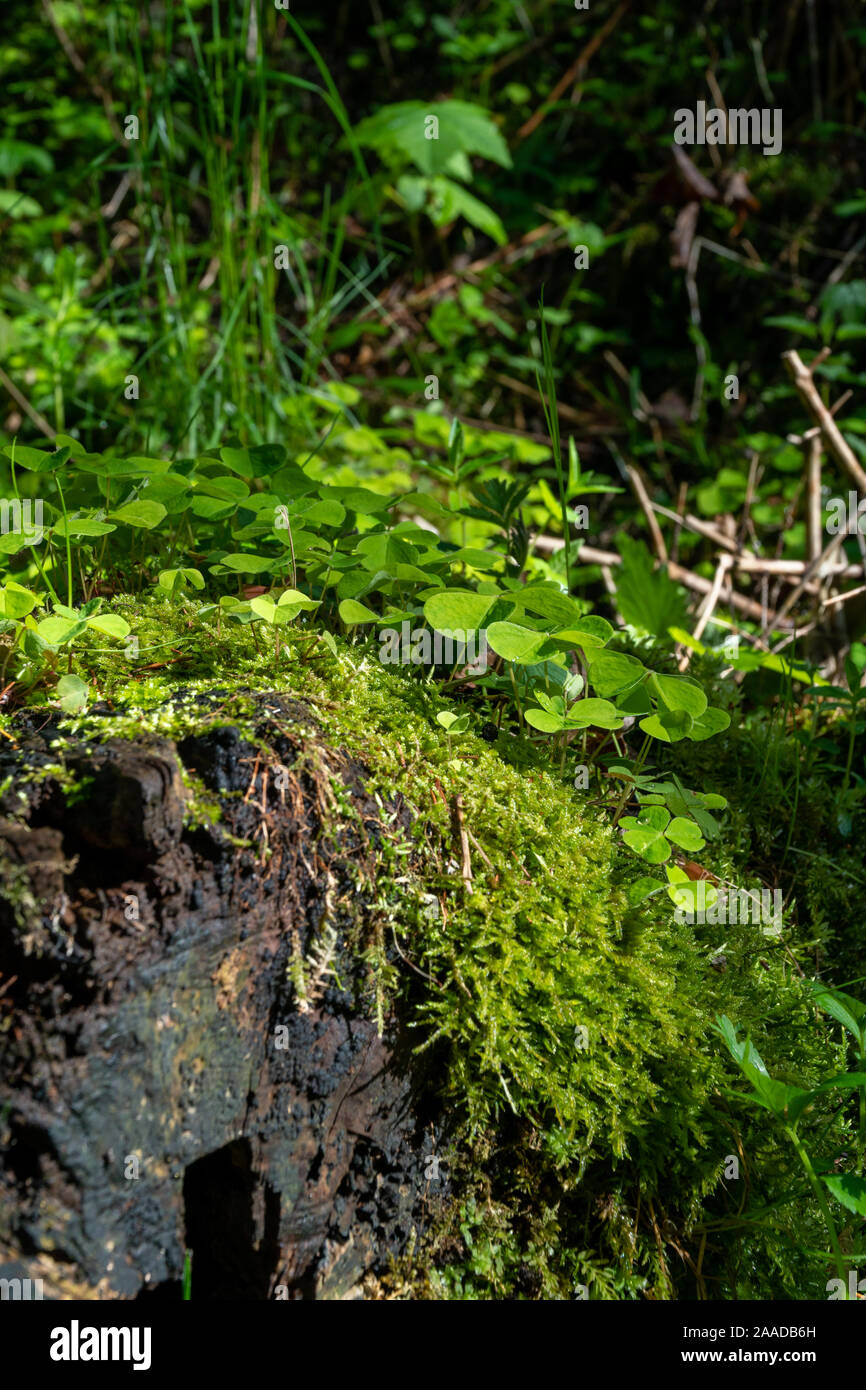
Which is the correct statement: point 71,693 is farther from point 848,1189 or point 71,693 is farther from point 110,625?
point 848,1189

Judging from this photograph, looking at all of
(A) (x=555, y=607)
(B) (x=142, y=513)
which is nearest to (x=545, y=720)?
(A) (x=555, y=607)

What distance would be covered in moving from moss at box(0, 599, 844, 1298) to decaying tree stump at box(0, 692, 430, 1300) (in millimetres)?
45

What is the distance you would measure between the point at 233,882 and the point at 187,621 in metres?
0.60

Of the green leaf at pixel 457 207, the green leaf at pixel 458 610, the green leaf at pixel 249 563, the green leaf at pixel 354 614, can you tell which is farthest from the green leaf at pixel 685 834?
the green leaf at pixel 457 207

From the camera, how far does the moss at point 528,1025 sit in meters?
1.32

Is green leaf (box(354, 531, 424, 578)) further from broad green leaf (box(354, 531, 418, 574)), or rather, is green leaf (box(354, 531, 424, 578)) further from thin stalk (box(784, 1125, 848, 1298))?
thin stalk (box(784, 1125, 848, 1298))

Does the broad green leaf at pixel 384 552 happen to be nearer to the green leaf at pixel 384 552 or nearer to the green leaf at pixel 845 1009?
the green leaf at pixel 384 552

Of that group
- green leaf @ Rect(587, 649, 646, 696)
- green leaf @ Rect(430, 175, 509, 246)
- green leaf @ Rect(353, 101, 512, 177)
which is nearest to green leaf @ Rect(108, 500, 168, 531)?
green leaf @ Rect(587, 649, 646, 696)

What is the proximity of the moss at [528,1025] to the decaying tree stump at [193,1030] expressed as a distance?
4 cm

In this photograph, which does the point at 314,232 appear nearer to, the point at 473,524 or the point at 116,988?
the point at 473,524

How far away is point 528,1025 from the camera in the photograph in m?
1.37

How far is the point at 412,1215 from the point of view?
52.0 inches

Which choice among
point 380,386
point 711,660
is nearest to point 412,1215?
point 711,660

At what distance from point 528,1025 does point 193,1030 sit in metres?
0.50
